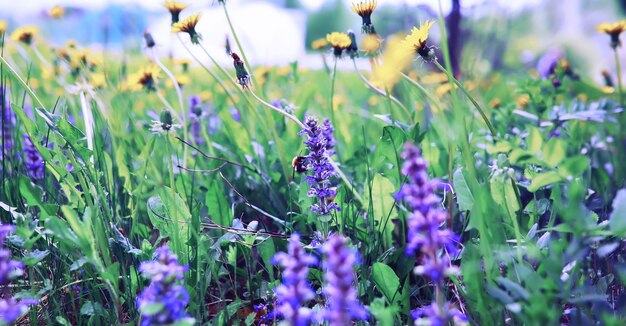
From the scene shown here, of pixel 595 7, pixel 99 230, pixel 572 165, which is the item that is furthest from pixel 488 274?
pixel 595 7

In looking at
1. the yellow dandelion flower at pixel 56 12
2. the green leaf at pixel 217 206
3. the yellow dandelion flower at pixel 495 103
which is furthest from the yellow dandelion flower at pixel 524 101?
the yellow dandelion flower at pixel 56 12

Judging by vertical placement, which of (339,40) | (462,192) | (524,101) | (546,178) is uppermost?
(339,40)

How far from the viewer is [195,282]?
48.3 inches

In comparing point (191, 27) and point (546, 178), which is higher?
point (191, 27)

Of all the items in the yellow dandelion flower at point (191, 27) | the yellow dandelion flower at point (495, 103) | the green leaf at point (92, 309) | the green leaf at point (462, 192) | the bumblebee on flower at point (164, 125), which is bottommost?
the green leaf at point (92, 309)

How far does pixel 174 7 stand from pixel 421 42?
82cm

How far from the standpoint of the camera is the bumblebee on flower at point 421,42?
1.30 meters

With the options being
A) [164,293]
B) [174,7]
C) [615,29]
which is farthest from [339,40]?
[164,293]

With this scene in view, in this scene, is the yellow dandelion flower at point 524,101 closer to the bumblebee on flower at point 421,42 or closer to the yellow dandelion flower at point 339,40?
the yellow dandelion flower at point 339,40

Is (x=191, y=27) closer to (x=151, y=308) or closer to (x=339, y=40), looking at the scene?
(x=339, y=40)

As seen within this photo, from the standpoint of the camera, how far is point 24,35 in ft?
7.75

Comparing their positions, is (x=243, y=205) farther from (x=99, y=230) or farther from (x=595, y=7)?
(x=595, y=7)

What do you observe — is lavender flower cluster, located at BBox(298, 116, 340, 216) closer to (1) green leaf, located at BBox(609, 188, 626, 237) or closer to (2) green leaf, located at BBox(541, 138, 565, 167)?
(2) green leaf, located at BBox(541, 138, 565, 167)

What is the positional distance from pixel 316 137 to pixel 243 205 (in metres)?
0.55
